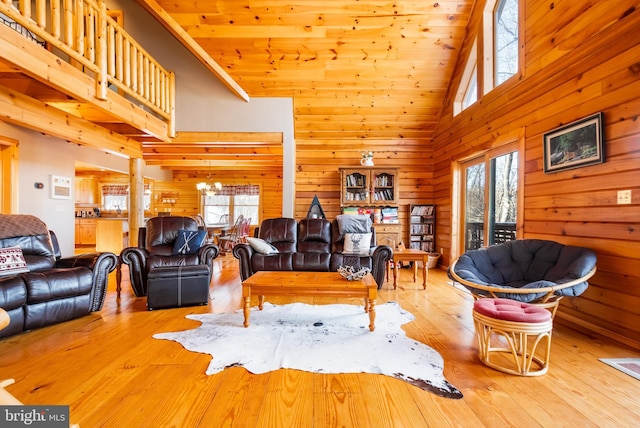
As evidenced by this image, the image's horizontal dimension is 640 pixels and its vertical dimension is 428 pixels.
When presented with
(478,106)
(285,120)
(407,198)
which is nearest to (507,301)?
(478,106)

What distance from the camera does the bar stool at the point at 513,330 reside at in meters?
1.89

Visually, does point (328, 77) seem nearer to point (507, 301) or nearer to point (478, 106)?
point (478, 106)

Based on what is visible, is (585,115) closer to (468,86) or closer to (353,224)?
(468,86)

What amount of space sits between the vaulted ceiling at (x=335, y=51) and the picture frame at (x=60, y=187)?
10.6ft

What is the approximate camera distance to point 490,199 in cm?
438

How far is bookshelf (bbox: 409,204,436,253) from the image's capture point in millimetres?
6035

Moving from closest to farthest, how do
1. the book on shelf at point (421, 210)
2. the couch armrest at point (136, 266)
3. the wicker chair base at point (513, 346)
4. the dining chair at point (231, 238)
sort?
the wicker chair base at point (513, 346) → the couch armrest at point (136, 266) → the book on shelf at point (421, 210) → the dining chair at point (231, 238)

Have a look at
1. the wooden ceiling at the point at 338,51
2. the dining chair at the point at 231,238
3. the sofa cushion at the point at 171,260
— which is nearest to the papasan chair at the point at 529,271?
the sofa cushion at the point at 171,260

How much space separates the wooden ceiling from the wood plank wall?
1476 millimetres

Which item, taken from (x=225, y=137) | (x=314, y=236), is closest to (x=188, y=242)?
(x=314, y=236)

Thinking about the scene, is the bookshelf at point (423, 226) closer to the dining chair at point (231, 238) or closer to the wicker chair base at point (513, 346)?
the wicker chair base at point (513, 346)

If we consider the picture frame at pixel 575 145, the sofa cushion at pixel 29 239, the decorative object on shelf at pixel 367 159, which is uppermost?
the decorative object on shelf at pixel 367 159

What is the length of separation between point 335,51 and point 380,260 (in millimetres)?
3308

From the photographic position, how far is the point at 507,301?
2.20 meters
